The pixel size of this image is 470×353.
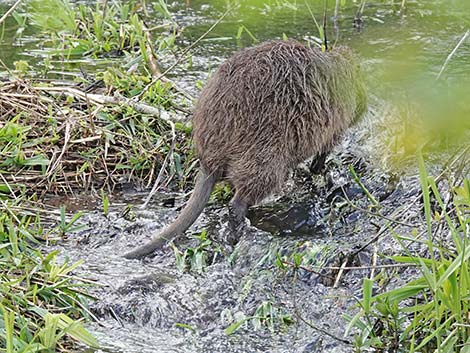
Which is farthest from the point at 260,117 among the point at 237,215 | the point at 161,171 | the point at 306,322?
the point at 306,322

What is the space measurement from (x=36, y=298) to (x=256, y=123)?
1.21 metres

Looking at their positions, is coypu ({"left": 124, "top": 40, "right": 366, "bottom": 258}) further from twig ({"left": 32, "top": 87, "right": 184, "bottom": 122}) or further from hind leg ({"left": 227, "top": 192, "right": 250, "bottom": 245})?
twig ({"left": 32, "top": 87, "right": 184, "bottom": 122})

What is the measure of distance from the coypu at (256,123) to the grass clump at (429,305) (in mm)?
961

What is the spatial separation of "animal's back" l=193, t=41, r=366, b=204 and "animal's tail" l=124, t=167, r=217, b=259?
0.19ft

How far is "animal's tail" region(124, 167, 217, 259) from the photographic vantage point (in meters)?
3.48

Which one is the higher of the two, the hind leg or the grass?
the grass

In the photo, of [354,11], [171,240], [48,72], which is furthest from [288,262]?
[354,11]

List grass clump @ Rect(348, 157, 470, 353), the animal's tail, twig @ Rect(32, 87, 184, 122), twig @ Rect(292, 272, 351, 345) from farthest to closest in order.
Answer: twig @ Rect(32, 87, 184, 122), the animal's tail, twig @ Rect(292, 272, 351, 345), grass clump @ Rect(348, 157, 470, 353)

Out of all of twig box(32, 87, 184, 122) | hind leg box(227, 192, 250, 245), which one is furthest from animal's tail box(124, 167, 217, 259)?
twig box(32, 87, 184, 122)

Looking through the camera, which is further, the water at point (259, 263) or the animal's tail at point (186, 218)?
the animal's tail at point (186, 218)

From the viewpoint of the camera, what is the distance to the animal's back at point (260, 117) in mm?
3629

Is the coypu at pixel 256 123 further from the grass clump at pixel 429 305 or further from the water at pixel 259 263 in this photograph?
the grass clump at pixel 429 305

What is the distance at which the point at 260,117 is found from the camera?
11.9 feet

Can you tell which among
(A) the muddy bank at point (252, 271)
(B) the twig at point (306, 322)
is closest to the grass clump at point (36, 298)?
(A) the muddy bank at point (252, 271)
